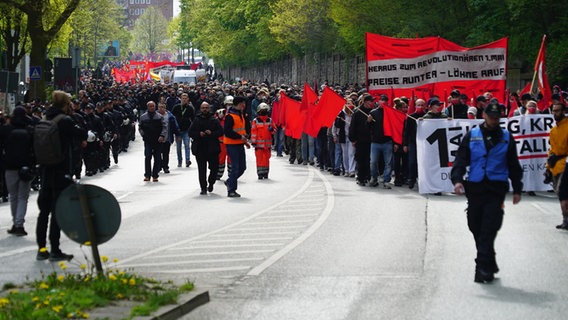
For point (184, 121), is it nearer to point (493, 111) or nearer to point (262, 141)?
point (262, 141)

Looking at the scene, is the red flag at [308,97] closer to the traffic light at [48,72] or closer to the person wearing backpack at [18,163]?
the person wearing backpack at [18,163]

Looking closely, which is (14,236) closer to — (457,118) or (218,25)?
(457,118)

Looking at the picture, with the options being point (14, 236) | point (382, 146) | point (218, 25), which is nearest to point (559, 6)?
point (382, 146)

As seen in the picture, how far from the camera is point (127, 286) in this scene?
10.5 metres

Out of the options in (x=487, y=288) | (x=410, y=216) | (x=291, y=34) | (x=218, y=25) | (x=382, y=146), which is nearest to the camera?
(x=487, y=288)

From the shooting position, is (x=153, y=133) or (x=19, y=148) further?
(x=153, y=133)

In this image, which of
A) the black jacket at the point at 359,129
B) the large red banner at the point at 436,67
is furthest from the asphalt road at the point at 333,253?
the large red banner at the point at 436,67

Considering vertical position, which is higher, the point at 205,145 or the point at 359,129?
the point at 359,129

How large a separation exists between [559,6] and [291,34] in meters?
33.0

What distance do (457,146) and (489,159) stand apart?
409 inches

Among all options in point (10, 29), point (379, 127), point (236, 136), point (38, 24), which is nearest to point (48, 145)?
point (236, 136)

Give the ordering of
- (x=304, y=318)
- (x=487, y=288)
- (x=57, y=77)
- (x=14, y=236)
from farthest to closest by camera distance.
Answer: (x=57, y=77) → (x=14, y=236) → (x=487, y=288) → (x=304, y=318)

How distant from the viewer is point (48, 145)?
1317 cm

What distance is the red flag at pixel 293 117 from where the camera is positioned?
103 feet
